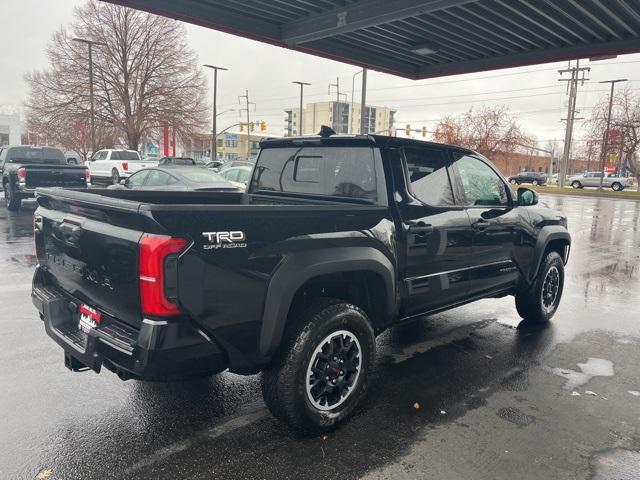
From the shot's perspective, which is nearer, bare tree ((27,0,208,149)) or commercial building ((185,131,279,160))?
bare tree ((27,0,208,149))

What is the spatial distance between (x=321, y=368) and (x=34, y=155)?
52.1 feet

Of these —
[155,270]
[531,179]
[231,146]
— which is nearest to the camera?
[155,270]

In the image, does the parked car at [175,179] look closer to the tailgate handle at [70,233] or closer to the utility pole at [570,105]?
the tailgate handle at [70,233]

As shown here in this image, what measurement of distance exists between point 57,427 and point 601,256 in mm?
10538

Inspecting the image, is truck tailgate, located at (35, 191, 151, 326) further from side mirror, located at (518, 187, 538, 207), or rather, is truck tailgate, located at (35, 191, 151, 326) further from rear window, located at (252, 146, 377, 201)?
side mirror, located at (518, 187, 538, 207)

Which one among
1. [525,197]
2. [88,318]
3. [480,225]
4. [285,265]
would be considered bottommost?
[88,318]

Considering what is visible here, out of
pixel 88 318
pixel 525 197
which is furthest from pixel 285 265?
pixel 525 197

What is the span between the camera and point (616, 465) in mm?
2930

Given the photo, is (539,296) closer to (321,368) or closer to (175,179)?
(321,368)

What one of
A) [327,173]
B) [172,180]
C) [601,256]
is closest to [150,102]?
[172,180]

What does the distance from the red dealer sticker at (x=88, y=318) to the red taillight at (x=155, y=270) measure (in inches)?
24.8

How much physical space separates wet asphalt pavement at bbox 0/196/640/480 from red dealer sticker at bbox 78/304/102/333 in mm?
701

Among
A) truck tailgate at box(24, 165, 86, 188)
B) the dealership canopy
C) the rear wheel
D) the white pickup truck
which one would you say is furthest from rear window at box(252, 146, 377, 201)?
the white pickup truck

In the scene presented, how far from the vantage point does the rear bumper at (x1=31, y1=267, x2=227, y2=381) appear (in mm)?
2439
